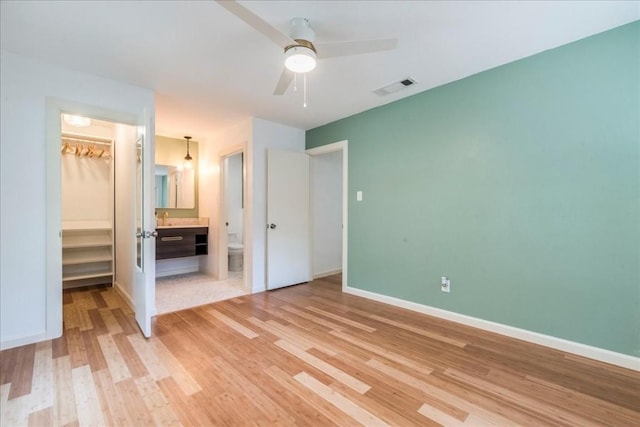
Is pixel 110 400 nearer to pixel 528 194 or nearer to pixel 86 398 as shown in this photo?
pixel 86 398

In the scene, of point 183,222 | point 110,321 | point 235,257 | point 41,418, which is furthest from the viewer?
point 235,257

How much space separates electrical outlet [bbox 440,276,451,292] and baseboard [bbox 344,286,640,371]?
0.22 metres

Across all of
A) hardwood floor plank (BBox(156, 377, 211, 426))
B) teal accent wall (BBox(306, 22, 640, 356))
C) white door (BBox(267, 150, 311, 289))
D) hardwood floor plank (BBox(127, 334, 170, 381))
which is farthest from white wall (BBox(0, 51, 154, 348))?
teal accent wall (BBox(306, 22, 640, 356))

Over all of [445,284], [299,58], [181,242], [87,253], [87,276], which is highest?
[299,58]

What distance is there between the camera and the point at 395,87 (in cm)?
298

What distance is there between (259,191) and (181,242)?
163 centimetres

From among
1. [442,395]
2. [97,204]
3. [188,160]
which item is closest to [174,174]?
[188,160]

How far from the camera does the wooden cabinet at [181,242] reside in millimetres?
4277

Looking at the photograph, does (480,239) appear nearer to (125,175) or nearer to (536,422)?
(536,422)

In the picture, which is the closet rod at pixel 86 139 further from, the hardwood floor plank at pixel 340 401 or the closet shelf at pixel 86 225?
the hardwood floor plank at pixel 340 401

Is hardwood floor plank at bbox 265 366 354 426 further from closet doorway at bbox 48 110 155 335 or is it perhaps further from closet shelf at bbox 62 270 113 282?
closet shelf at bbox 62 270 113 282

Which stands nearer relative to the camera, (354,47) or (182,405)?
(182,405)

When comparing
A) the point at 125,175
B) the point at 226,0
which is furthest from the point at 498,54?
the point at 125,175

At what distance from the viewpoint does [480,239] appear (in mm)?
2709
